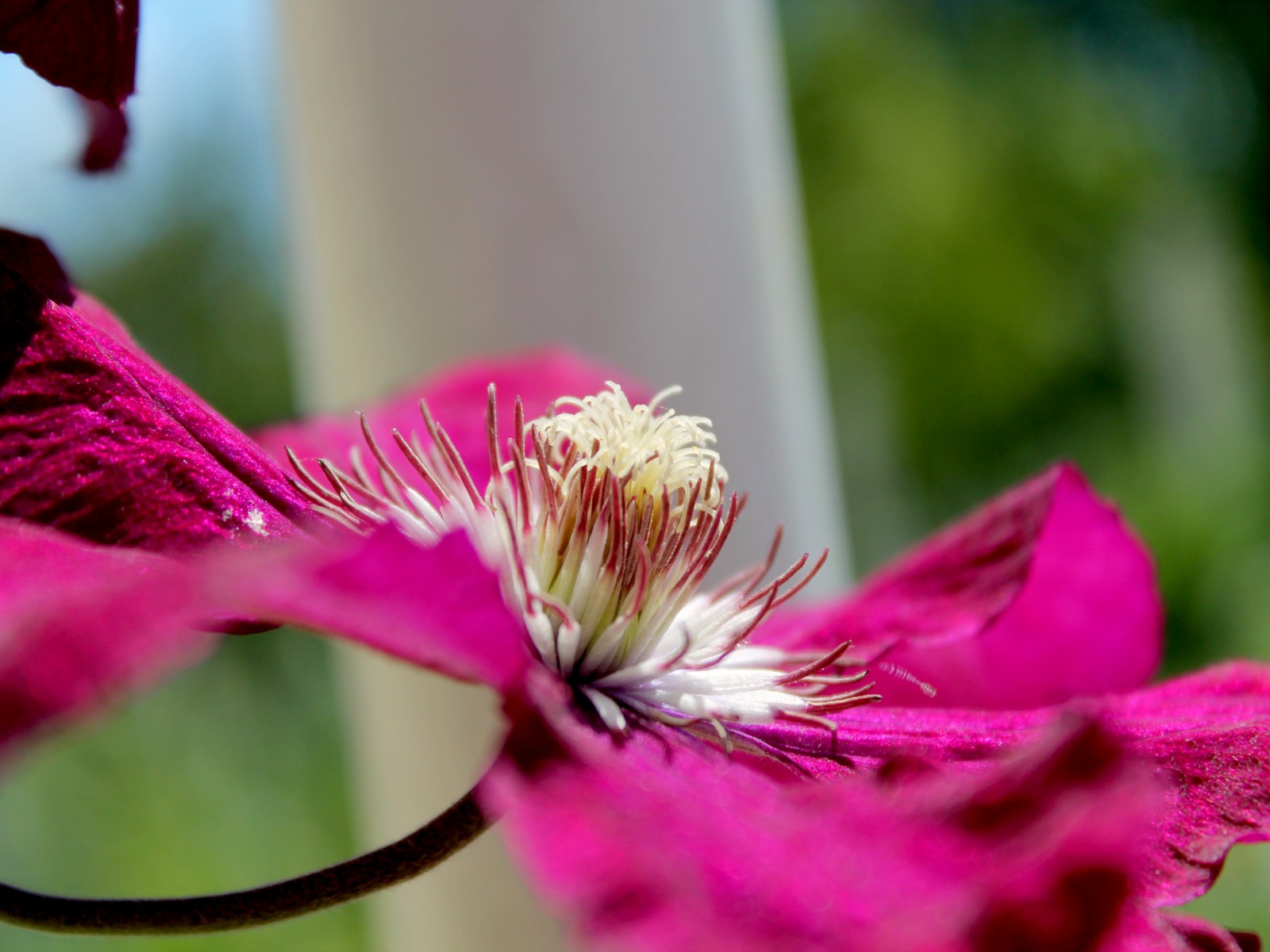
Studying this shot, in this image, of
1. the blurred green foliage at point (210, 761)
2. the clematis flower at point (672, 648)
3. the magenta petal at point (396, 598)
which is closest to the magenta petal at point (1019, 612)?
the clematis flower at point (672, 648)

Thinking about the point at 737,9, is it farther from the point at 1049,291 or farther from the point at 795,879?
the point at 1049,291

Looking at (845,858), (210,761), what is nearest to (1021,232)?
(210,761)

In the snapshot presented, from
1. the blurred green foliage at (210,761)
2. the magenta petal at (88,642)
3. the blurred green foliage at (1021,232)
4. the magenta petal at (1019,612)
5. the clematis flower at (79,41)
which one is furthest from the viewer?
the blurred green foliage at (1021,232)

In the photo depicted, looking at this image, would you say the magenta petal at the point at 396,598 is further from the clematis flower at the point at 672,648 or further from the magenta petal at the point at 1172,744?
the magenta petal at the point at 1172,744

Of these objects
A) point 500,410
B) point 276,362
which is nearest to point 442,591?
point 500,410

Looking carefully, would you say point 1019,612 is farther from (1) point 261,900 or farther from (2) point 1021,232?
(2) point 1021,232

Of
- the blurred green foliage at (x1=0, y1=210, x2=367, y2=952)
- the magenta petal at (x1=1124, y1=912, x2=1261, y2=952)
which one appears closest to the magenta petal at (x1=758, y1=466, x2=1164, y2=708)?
the magenta petal at (x1=1124, y1=912, x2=1261, y2=952)
